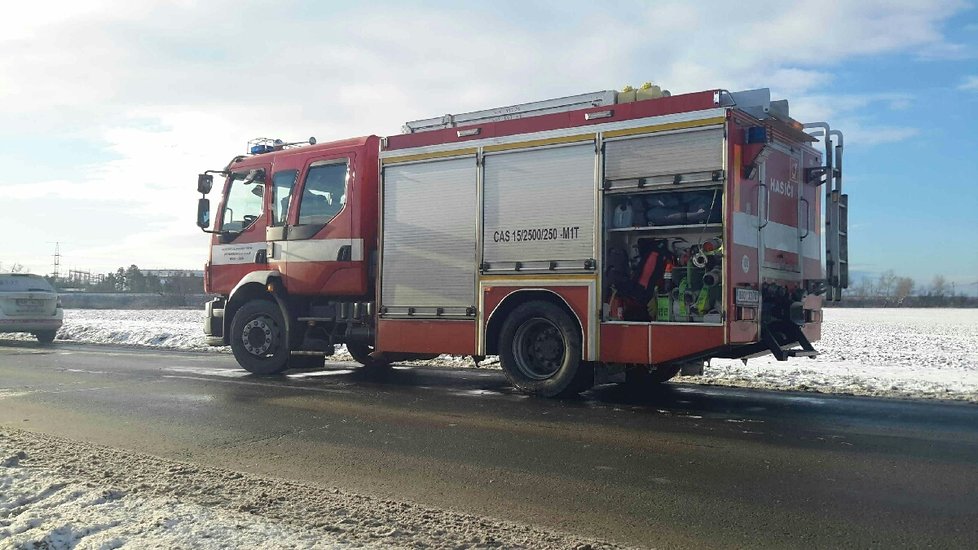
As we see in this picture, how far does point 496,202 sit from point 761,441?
4110 mm

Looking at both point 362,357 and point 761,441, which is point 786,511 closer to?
point 761,441

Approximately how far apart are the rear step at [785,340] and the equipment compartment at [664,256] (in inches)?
36.1

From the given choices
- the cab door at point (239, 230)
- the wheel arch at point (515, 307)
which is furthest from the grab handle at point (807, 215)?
the cab door at point (239, 230)

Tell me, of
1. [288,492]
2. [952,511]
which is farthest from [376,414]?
[952,511]

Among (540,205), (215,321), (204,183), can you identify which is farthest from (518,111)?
(215,321)

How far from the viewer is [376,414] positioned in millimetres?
7785

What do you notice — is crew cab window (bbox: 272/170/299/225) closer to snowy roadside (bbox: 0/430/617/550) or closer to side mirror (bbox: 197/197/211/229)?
Answer: side mirror (bbox: 197/197/211/229)

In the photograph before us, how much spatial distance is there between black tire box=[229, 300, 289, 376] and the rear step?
641 centimetres

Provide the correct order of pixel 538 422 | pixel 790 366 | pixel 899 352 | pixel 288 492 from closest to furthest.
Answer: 1. pixel 288 492
2. pixel 538 422
3. pixel 790 366
4. pixel 899 352

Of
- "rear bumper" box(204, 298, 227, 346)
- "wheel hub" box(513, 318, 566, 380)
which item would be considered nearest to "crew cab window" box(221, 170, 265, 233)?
"rear bumper" box(204, 298, 227, 346)

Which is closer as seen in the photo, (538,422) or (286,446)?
(286,446)

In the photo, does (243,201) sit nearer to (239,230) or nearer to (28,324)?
(239,230)

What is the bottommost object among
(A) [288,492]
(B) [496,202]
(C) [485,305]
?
(A) [288,492]

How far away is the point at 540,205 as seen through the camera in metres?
8.76
